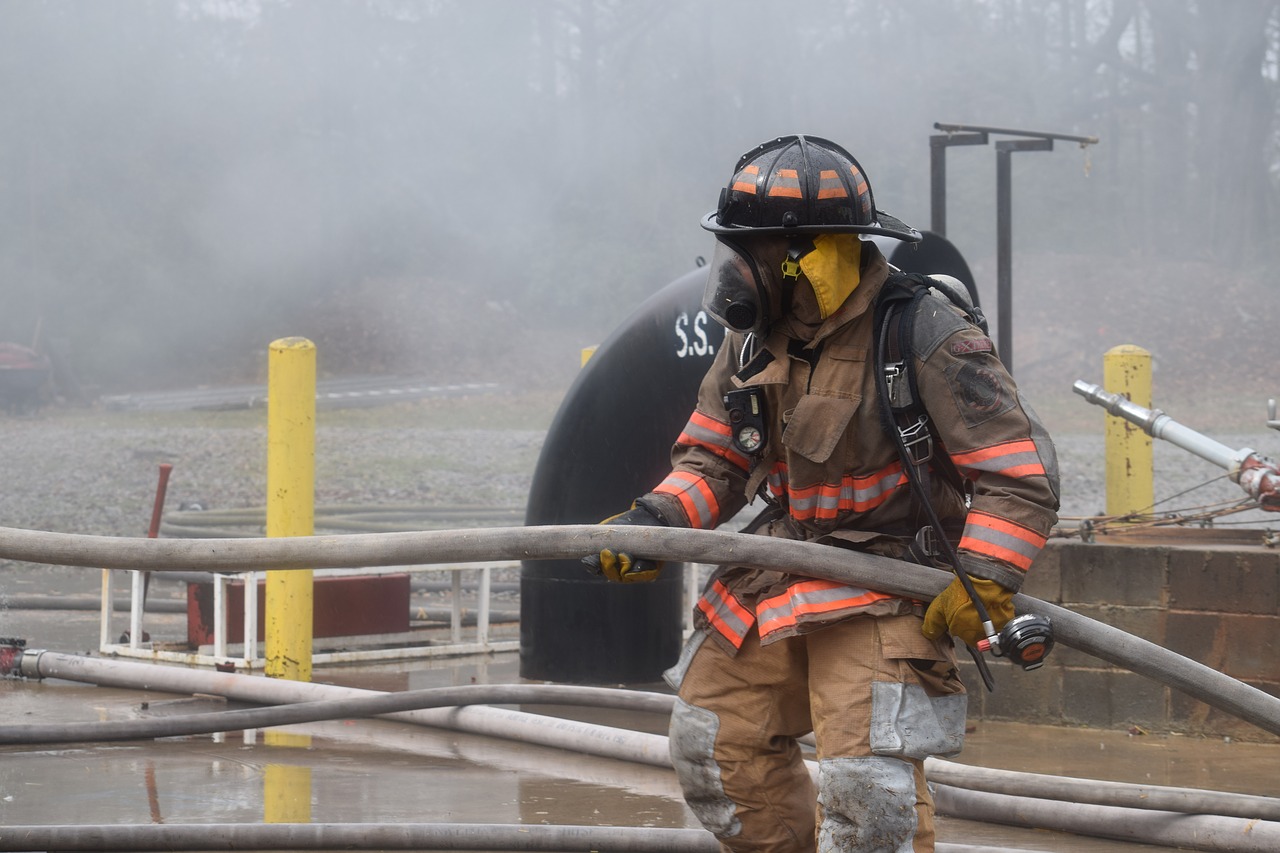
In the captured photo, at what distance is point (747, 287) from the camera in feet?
9.46

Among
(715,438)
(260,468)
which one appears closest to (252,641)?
(715,438)

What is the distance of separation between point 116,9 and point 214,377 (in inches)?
274

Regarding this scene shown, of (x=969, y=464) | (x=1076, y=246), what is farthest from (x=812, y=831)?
(x=1076, y=246)

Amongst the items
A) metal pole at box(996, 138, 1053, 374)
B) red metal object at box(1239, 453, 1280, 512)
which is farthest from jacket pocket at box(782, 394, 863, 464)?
metal pole at box(996, 138, 1053, 374)

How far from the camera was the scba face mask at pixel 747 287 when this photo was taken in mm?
2885

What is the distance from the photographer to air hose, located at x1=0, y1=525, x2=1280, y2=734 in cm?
277

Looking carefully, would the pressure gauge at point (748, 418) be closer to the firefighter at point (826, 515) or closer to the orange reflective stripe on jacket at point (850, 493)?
the firefighter at point (826, 515)

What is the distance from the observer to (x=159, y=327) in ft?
93.8

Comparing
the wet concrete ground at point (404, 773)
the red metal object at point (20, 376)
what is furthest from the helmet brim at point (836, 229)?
the red metal object at point (20, 376)

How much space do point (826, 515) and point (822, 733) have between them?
431 millimetres

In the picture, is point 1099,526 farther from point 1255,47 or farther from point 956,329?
point 1255,47

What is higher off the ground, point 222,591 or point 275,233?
point 275,233

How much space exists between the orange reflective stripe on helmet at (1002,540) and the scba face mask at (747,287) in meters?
0.60

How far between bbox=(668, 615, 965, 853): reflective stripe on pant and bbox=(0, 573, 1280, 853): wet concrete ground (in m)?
1.12
